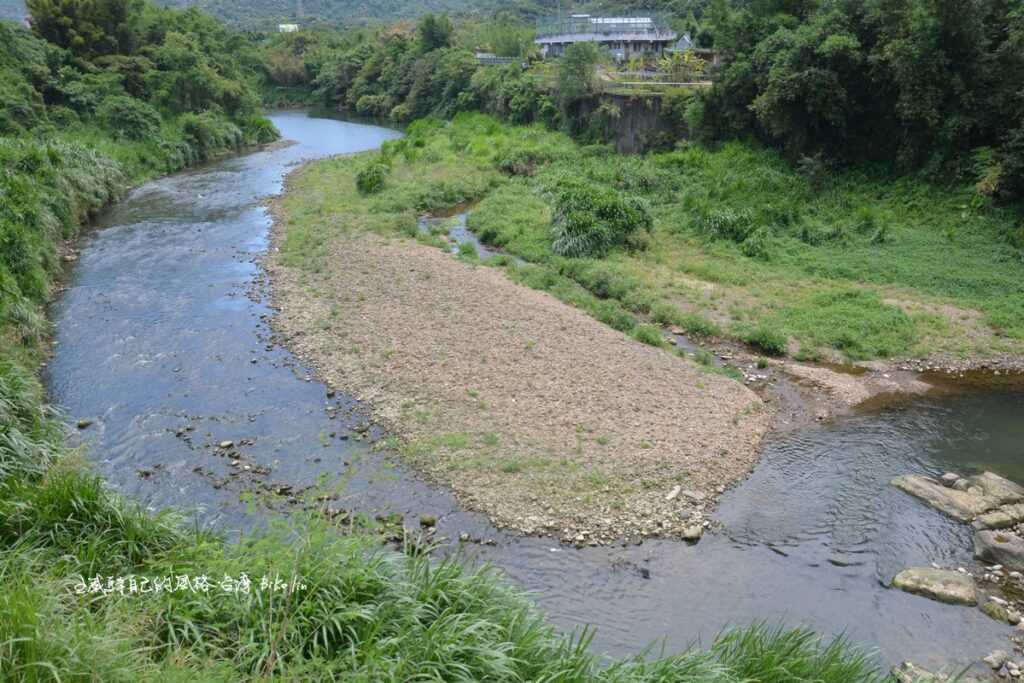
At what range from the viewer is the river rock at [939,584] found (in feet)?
36.6

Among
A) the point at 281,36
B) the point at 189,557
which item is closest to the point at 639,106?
the point at 189,557

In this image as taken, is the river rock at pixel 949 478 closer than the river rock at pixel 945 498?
No

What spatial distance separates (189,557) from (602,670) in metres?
4.70

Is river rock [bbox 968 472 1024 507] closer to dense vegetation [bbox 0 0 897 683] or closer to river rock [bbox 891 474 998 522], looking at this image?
river rock [bbox 891 474 998 522]

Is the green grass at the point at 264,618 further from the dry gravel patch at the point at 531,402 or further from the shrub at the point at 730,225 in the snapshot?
the shrub at the point at 730,225

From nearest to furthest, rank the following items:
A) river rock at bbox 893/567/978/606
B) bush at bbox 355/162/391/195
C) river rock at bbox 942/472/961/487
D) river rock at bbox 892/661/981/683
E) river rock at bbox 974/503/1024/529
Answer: river rock at bbox 892/661/981/683
river rock at bbox 893/567/978/606
river rock at bbox 974/503/1024/529
river rock at bbox 942/472/961/487
bush at bbox 355/162/391/195

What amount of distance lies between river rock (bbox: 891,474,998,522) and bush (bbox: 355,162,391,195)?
28.5m

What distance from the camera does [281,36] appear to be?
94.9 m

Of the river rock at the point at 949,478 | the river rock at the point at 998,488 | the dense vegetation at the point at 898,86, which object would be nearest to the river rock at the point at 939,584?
the river rock at the point at 998,488

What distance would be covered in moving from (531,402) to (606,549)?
4.78 meters

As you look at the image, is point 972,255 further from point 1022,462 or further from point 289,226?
point 289,226

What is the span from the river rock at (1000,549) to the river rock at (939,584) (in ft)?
2.63

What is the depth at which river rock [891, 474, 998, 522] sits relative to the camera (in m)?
13.2

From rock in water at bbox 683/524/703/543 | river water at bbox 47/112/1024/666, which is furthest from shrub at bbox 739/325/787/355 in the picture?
rock in water at bbox 683/524/703/543
